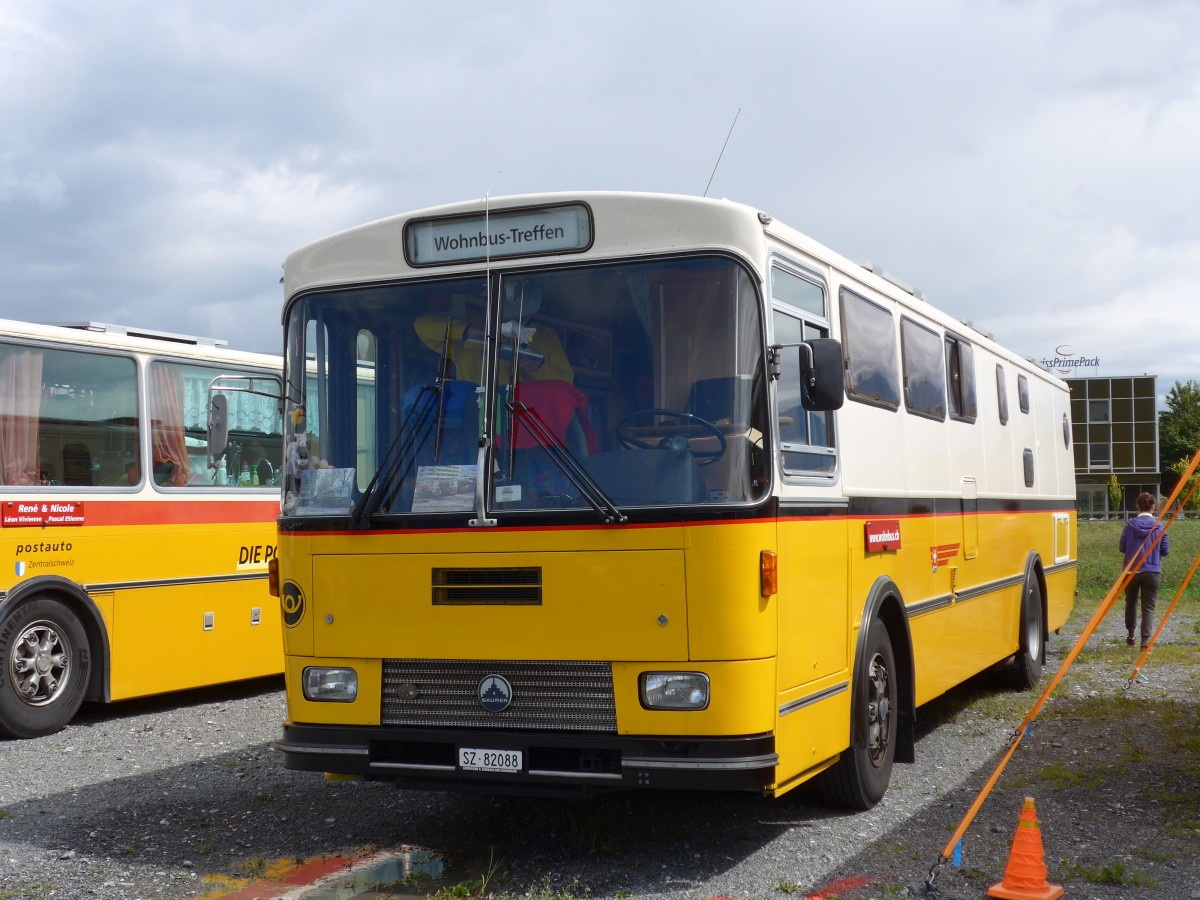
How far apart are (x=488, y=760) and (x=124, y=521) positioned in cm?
604

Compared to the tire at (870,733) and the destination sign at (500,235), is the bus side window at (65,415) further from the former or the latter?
the tire at (870,733)

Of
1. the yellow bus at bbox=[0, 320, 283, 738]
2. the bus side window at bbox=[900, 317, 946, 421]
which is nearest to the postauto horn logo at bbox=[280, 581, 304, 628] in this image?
the yellow bus at bbox=[0, 320, 283, 738]

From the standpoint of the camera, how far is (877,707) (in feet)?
25.2

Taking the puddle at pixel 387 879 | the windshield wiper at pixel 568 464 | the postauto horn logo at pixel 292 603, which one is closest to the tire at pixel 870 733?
the windshield wiper at pixel 568 464

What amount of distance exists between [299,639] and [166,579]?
5.21 m

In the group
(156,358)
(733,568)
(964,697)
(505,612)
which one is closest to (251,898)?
(505,612)

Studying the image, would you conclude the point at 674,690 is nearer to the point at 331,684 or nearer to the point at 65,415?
the point at 331,684

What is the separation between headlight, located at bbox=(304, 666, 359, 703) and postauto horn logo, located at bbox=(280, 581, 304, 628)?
26 centimetres

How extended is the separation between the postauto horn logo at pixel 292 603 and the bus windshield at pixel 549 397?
388 mm

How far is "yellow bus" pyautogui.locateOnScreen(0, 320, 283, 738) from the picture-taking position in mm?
10258

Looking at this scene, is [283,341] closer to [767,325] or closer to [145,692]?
[767,325]

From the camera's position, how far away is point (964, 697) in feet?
40.5

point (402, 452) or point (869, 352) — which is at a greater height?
point (869, 352)

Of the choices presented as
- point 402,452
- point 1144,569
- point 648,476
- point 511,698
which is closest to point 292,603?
point 402,452
